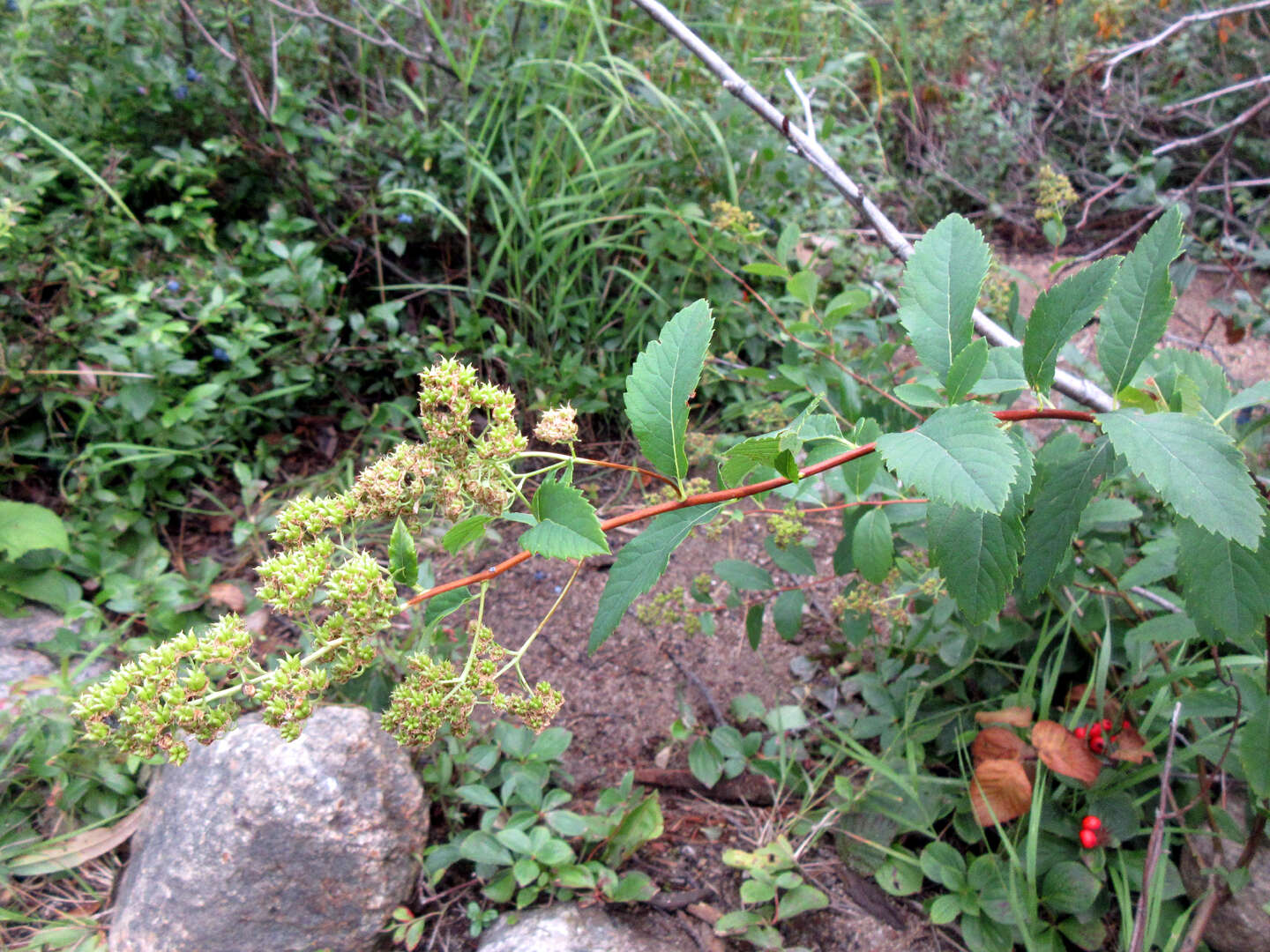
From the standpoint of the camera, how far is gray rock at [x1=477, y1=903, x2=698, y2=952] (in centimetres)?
165

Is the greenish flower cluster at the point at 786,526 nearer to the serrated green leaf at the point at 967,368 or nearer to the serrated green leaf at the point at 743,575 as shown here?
the serrated green leaf at the point at 743,575

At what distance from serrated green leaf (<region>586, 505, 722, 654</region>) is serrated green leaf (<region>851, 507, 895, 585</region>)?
2.10 ft

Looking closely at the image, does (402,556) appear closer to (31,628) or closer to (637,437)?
(637,437)

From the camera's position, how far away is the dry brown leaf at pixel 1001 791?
1646 millimetres

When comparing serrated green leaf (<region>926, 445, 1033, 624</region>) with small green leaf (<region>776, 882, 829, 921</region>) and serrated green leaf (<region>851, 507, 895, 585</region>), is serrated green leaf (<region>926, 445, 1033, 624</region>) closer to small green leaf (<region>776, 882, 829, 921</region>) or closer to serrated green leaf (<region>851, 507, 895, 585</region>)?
serrated green leaf (<region>851, 507, 895, 585</region>)

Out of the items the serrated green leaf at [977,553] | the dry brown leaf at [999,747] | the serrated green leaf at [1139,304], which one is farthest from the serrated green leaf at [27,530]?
the serrated green leaf at [1139,304]

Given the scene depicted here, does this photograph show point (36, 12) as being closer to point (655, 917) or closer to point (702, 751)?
point (702, 751)

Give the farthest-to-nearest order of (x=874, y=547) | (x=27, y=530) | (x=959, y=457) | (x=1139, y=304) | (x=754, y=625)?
(x=27, y=530) < (x=754, y=625) < (x=874, y=547) < (x=1139, y=304) < (x=959, y=457)

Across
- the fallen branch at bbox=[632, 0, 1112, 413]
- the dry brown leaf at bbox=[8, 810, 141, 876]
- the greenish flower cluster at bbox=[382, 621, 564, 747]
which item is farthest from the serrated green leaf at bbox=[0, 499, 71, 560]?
the fallen branch at bbox=[632, 0, 1112, 413]

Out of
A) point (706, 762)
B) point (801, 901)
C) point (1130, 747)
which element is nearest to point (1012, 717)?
point (1130, 747)

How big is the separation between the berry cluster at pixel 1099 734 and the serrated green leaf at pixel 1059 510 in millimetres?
740

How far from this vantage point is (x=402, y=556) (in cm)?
92

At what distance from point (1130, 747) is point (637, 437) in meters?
1.34

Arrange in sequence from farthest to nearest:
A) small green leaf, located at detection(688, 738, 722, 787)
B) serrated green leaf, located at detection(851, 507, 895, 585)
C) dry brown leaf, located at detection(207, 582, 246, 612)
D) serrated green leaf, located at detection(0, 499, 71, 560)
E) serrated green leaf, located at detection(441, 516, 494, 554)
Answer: dry brown leaf, located at detection(207, 582, 246, 612) < serrated green leaf, located at detection(0, 499, 71, 560) < small green leaf, located at detection(688, 738, 722, 787) < serrated green leaf, located at detection(851, 507, 895, 585) < serrated green leaf, located at detection(441, 516, 494, 554)
